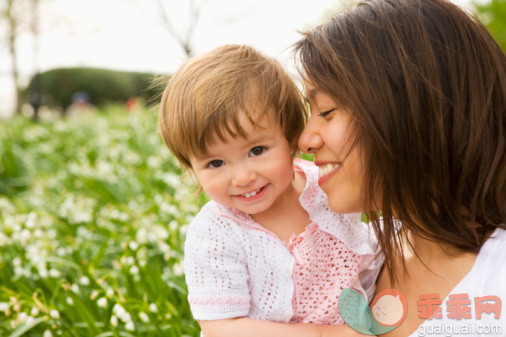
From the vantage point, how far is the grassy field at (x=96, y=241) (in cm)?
218

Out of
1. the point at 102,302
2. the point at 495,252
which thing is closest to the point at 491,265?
the point at 495,252

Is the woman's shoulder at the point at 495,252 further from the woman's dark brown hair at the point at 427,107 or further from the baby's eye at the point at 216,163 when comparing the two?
the baby's eye at the point at 216,163

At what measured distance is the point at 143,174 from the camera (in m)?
4.38

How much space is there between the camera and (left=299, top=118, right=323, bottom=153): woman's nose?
146 cm

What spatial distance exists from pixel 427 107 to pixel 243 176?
0.58m

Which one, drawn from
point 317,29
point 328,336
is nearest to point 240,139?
point 317,29

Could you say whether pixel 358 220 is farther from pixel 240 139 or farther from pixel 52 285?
pixel 52 285

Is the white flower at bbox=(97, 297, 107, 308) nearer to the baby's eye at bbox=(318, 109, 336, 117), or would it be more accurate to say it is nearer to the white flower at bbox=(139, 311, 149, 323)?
the white flower at bbox=(139, 311, 149, 323)

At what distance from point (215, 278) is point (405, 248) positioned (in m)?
0.71

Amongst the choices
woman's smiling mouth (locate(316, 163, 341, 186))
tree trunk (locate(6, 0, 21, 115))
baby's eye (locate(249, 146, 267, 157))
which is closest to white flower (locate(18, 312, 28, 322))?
baby's eye (locate(249, 146, 267, 157))

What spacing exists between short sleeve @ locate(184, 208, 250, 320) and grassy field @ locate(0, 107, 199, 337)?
552mm

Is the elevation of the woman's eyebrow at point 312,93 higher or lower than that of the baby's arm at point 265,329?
higher

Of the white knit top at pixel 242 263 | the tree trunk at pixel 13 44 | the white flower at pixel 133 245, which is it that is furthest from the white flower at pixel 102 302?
the tree trunk at pixel 13 44

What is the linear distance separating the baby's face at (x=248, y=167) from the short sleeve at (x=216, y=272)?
10 centimetres
